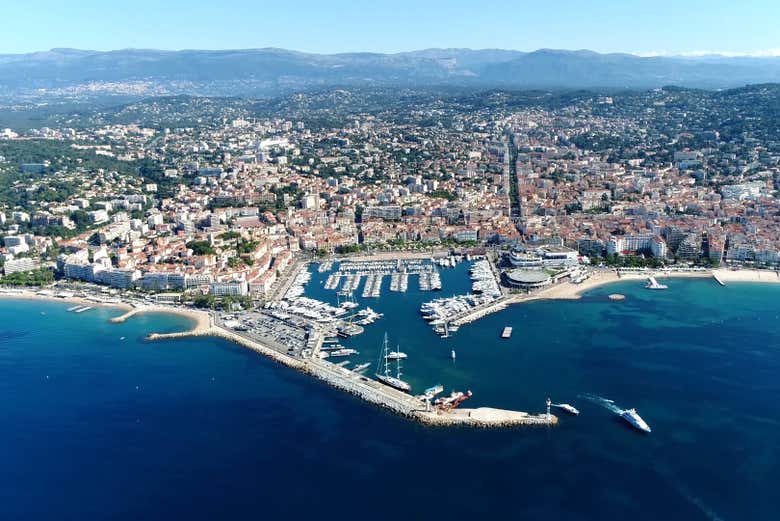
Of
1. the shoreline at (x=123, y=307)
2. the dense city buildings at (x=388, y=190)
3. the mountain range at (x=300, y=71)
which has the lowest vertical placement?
the shoreline at (x=123, y=307)

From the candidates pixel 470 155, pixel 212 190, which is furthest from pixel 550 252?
pixel 470 155

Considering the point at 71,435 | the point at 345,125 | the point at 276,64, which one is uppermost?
the point at 276,64

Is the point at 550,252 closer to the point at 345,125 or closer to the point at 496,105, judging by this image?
the point at 345,125

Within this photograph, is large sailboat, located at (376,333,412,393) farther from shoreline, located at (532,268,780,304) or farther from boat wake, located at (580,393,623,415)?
shoreline, located at (532,268,780,304)

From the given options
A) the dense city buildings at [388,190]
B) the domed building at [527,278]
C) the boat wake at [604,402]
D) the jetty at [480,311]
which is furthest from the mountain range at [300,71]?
the boat wake at [604,402]

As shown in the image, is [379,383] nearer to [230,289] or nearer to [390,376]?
[390,376]

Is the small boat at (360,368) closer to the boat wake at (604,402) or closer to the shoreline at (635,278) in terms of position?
the boat wake at (604,402)
